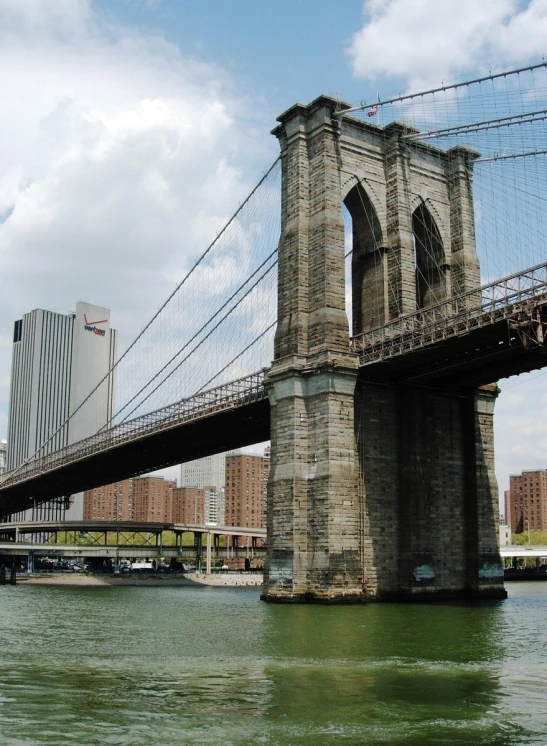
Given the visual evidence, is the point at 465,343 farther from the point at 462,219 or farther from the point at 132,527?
the point at 132,527

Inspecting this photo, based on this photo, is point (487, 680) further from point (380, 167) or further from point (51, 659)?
point (380, 167)

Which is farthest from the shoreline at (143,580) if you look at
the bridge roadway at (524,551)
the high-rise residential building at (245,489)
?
the high-rise residential building at (245,489)

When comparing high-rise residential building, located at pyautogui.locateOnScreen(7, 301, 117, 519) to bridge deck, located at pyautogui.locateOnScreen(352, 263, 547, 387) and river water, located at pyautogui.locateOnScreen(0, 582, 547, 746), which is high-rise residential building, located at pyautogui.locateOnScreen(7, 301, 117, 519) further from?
river water, located at pyautogui.locateOnScreen(0, 582, 547, 746)

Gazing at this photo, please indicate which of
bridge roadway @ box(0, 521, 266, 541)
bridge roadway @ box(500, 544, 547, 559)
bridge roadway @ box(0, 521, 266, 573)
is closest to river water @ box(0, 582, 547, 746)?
bridge roadway @ box(500, 544, 547, 559)

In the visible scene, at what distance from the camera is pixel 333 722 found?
49.3 feet

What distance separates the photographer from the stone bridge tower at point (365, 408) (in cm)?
4653

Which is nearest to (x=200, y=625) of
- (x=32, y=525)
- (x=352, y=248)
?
(x=352, y=248)

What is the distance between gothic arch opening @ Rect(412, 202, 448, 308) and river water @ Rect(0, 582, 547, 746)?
26.2 meters

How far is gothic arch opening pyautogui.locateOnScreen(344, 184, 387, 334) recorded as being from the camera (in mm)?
53625

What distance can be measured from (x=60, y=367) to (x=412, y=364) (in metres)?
129

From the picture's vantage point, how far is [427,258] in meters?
58.1

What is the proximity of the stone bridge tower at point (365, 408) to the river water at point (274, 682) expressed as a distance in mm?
11071

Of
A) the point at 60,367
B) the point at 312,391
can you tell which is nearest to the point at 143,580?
the point at 312,391

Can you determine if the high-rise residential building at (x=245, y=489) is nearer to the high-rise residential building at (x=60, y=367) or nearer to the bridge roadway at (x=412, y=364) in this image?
the high-rise residential building at (x=60, y=367)
